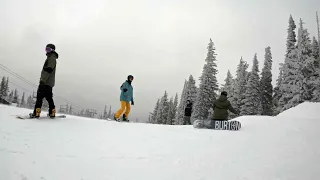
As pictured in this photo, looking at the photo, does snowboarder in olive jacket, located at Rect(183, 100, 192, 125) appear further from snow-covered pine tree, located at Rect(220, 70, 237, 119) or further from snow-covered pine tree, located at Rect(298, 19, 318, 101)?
snow-covered pine tree, located at Rect(220, 70, 237, 119)

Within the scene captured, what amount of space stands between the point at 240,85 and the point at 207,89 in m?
9.45

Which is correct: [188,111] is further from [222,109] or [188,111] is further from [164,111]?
[164,111]

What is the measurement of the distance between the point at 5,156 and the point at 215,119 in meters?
7.67

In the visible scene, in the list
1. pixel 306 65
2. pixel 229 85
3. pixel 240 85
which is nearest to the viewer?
pixel 306 65

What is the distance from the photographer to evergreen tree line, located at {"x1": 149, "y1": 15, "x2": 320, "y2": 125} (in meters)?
31.1

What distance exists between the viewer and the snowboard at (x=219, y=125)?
8.87 m

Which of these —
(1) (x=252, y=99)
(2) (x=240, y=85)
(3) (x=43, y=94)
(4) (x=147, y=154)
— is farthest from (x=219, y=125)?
(2) (x=240, y=85)

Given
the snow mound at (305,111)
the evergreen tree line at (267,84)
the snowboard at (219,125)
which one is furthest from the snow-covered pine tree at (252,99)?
the snowboard at (219,125)

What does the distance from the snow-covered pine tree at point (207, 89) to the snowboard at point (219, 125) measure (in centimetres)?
2957

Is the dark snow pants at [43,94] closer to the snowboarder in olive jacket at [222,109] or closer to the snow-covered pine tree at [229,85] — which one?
the snowboarder in olive jacket at [222,109]

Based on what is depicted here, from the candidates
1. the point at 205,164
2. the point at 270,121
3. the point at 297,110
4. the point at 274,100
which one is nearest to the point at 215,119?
the point at 270,121

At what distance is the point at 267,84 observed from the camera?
46031mm

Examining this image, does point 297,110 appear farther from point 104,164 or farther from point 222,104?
point 104,164

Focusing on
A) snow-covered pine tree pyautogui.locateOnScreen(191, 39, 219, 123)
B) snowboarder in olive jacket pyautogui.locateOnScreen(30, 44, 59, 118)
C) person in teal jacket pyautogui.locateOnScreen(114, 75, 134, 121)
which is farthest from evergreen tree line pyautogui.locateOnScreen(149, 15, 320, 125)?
snowboarder in olive jacket pyautogui.locateOnScreen(30, 44, 59, 118)
